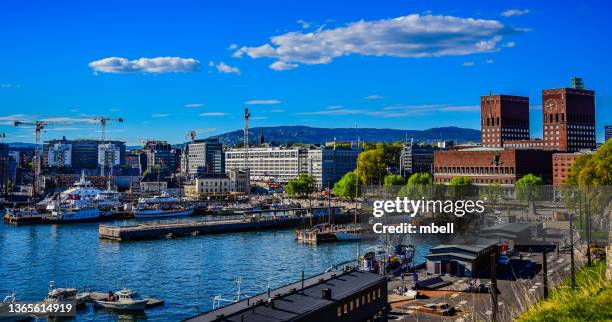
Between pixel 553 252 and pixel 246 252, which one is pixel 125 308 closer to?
pixel 246 252

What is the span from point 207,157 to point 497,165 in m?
83.5

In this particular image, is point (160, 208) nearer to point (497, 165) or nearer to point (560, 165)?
point (497, 165)

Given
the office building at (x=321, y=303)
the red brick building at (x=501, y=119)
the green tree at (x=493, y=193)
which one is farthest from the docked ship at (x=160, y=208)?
the office building at (x=321, y=303)

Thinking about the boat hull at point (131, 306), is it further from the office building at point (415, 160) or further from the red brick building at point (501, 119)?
the office building at point (415, 160)

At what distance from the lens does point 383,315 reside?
1791 cm

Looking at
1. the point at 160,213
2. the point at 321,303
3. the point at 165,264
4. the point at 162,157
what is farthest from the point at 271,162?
the point at 321,303

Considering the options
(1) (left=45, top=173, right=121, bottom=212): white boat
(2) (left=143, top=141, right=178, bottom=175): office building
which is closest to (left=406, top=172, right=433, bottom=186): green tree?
(1) (left=45, top=173, right=121, bottom=212): white boat

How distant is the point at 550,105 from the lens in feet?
263

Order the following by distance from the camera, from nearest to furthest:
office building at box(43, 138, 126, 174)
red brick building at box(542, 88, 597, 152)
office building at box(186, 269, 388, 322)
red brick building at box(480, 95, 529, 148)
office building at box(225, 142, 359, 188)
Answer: office building at box(186, 269, 388, 322) → red brick building at box(542, 88, 597, 152) → red brick building at box(480, 95, 529, 148) → office building at box(225, 142, 359, 188) → office building at box(43, 138, 126, 174)

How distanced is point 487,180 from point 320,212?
19832mm

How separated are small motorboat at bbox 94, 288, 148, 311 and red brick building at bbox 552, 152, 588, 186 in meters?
51.2

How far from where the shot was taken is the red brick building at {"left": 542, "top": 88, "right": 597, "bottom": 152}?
78938 mm

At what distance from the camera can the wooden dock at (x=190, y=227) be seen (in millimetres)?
43312

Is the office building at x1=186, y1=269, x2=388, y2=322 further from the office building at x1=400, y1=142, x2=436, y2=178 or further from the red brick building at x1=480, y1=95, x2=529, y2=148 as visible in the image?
the office building at x1=400, y1=142, x2=436, y2=178
